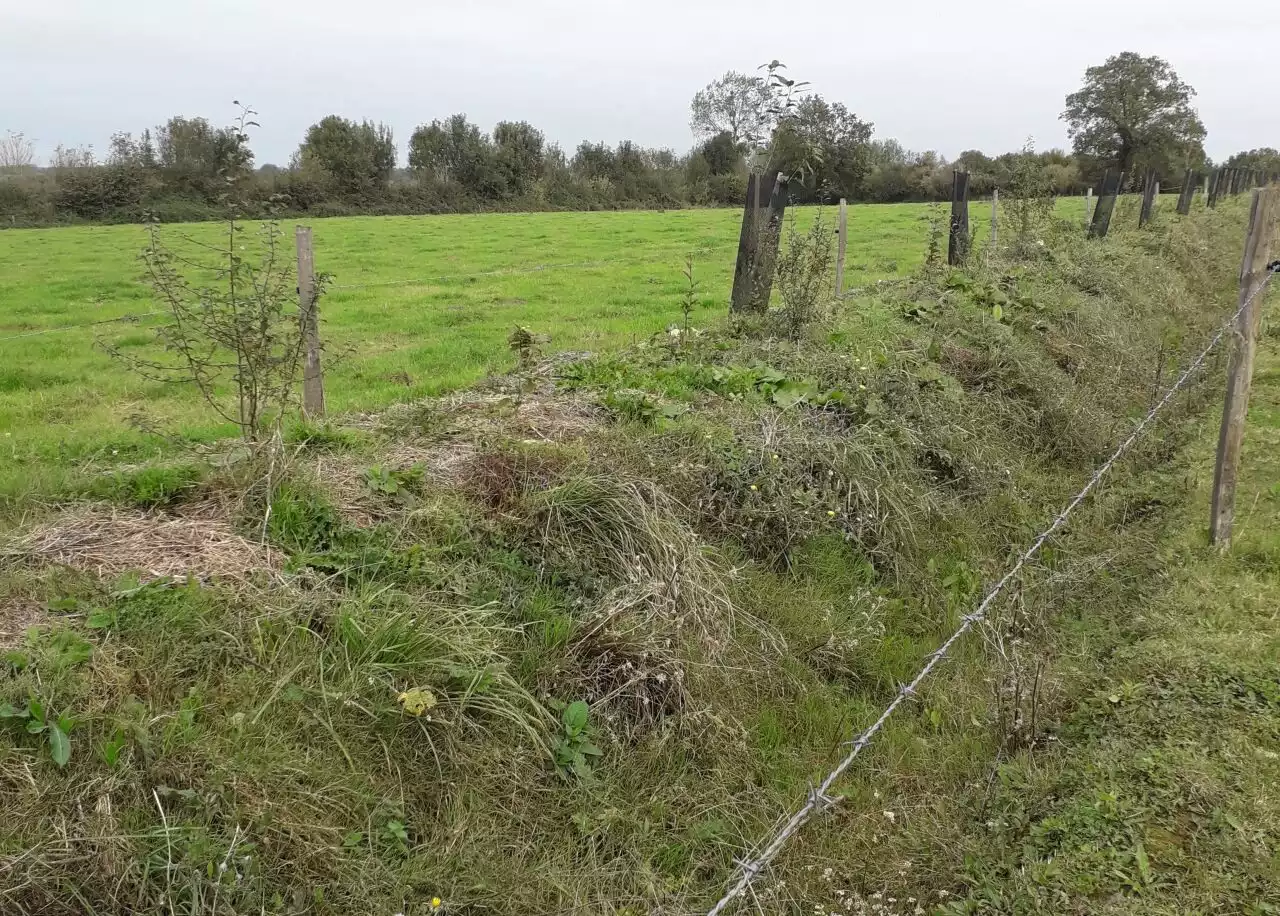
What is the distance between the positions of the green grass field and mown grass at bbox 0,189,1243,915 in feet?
5.15

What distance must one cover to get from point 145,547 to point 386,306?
10843 mm

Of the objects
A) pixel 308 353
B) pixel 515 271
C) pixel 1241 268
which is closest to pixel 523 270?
pixel 515 271

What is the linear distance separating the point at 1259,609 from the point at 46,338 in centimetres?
1321

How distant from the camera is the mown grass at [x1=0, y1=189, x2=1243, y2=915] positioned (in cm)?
266

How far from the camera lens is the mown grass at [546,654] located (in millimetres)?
2662

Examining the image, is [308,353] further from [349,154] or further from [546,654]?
[349,154]

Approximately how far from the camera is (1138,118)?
53062mm

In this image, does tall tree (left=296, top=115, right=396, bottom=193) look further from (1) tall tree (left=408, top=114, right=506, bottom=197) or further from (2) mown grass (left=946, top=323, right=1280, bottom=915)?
(2) mown grass (left=946, top=323, right=1280, bottom=915)

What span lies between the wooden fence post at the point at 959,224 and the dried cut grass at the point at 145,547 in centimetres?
1162

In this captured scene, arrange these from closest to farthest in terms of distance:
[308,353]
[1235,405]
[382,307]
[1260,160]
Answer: [1235,405]
[308,353]
[382,307]
[1260,160]

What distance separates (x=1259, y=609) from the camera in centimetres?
439

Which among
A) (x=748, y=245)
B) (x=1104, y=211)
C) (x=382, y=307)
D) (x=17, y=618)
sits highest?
(x=1104, y=211)

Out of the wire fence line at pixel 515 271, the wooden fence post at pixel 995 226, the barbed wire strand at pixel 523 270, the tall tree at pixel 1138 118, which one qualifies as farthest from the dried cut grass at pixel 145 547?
the tall tree at pixel 1138 118

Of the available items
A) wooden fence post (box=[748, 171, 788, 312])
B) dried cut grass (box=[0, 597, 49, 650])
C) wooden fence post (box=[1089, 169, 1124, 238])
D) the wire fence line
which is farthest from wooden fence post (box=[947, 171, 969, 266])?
dried cut grass (box=[0, 597, 49, 650])
